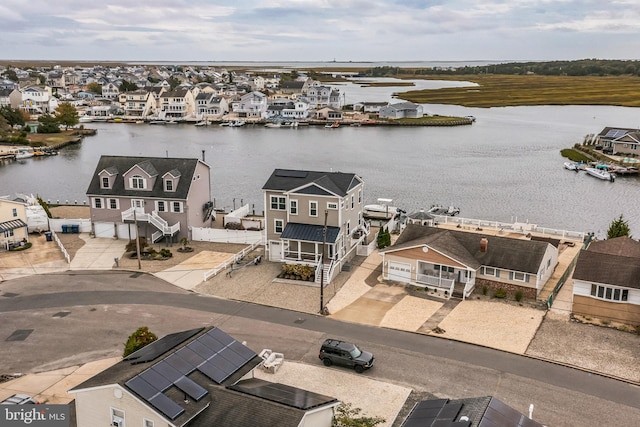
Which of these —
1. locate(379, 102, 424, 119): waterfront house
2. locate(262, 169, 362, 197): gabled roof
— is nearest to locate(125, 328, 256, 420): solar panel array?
locate(262, 169, 362, 197): gabled roof

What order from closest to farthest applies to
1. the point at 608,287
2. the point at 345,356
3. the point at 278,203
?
the point at 345,356, the point at 608,287, the point at 278,203

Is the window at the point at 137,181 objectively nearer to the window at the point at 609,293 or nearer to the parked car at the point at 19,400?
the parked car at the point at 19,400

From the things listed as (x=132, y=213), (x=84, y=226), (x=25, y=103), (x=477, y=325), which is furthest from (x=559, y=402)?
(x=25, y=103)

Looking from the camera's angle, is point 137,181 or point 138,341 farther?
point 137,181

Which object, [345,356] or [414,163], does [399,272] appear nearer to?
[345,356]

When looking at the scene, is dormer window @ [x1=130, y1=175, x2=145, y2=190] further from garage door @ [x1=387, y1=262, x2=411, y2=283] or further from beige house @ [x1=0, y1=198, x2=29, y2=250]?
garage door @ [x1=387, y1=262, x2=411, y2=283]

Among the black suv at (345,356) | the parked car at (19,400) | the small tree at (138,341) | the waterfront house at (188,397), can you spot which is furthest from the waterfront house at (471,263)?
the parked car at (19,400)

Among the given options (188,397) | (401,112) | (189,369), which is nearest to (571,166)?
(401,112)
